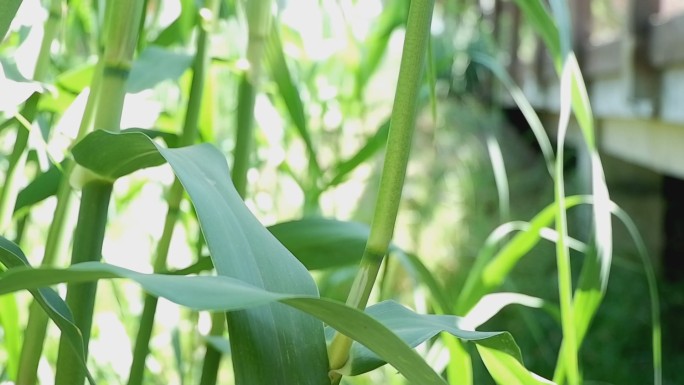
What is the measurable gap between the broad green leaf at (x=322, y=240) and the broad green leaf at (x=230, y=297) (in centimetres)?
20

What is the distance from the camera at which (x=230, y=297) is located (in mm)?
188

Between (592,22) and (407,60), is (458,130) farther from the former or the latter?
(407,60)

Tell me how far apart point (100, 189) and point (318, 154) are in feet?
3.61

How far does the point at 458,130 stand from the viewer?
121 inches

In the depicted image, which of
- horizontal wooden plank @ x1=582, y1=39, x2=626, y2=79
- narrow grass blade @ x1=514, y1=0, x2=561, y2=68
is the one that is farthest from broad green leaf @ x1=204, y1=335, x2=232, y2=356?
horizontal wooden plank @ x1=582, y1=39, x2=626, y2=79

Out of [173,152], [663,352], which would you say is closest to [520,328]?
[663,352]

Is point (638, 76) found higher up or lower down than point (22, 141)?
A: higher up

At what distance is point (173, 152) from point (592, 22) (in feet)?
6.78

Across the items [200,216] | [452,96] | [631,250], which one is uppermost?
[452,96]

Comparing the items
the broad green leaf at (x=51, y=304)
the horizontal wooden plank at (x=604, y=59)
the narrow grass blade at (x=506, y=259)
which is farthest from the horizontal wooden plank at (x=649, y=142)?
the broad green leaf at (x=51, y=304)

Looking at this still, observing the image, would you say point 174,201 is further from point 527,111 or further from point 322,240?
Result: point 527,111

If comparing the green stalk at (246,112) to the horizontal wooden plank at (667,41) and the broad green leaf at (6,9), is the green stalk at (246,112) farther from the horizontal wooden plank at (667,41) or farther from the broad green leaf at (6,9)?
the horizontal wooden plank at (667,41)

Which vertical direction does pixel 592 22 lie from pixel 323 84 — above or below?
above

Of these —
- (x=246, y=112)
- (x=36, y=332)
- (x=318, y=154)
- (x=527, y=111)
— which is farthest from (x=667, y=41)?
(x=36, y=332)
